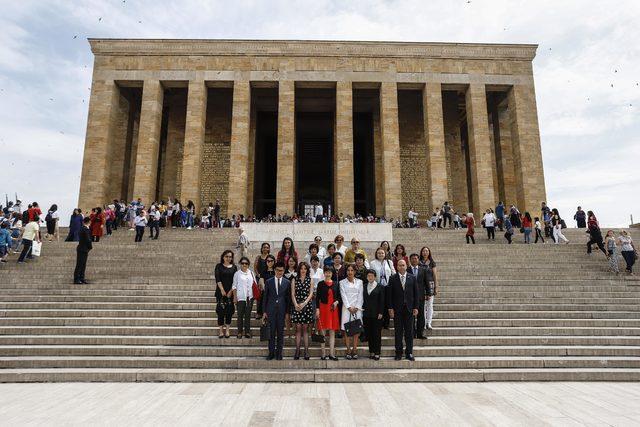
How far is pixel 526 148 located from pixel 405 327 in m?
19.9

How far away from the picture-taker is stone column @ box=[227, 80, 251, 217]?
21031 millimetres

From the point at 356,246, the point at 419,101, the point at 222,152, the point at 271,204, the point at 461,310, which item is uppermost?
the point at 419,101

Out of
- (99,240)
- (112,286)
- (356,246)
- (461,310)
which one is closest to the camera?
(356,246)

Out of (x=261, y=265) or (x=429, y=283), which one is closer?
(x=429, y=283)

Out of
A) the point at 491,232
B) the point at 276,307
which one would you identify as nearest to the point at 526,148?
the point at 491,232

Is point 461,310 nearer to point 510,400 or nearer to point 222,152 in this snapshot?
point 510,400

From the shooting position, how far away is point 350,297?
223 inches

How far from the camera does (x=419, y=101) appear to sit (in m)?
25.5

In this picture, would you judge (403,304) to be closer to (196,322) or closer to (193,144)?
(196,322)

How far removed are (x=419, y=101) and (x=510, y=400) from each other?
2371cm

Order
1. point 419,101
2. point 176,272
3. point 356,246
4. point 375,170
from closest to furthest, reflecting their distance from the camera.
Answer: point 356,246, point 176,272, point 375,170, point 419,101

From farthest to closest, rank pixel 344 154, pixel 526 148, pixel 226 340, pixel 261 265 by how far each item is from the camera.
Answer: pixel 526 148 → pixel 344 154 → pixel 261 265 → pixel 226 340

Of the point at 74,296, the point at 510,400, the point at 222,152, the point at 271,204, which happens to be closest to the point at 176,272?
the point at 74,296

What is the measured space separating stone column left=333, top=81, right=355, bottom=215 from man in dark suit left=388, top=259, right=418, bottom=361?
15.0m
